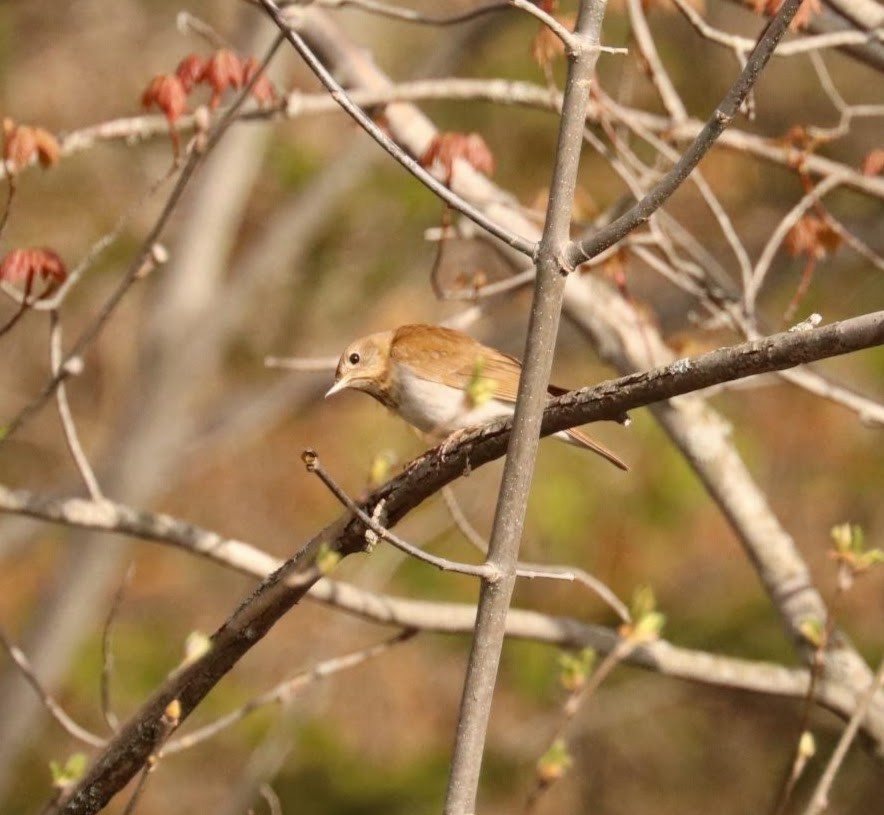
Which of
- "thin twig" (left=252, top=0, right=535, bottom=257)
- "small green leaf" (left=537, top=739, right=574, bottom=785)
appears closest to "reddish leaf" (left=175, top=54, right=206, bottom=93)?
"thin twig" (left=252, top=0, right=535, bottom=257)

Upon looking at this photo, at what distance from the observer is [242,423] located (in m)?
9.30

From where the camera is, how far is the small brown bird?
14.4ft

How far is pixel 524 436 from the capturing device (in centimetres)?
219

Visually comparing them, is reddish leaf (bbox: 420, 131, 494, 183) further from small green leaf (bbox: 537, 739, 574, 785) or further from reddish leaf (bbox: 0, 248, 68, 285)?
small green leaf (bbox: 537, 739, 574, 785)

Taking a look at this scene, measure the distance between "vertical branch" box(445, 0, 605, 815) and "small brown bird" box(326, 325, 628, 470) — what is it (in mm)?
2013

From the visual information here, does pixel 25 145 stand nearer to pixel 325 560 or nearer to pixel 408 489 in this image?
pixel 408 489

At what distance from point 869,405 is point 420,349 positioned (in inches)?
58.8

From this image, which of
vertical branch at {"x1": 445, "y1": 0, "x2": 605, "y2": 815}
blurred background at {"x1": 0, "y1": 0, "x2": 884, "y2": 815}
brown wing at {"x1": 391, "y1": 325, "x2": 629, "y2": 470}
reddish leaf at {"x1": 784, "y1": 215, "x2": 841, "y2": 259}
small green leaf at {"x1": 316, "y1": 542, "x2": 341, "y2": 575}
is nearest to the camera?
small green leaf at {"x1": 316, "y1": 542, "x2": 341, "y2": 575}

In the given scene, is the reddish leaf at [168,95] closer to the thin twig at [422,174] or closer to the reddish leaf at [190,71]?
the reddish leaf at [190,71]

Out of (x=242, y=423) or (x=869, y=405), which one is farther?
(x=242, y=423)

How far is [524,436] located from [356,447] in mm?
9044

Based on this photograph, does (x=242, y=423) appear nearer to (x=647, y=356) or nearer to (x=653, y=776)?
(x=653, y=776)

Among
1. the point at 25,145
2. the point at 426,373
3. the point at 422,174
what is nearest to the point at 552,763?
the point at 422,174

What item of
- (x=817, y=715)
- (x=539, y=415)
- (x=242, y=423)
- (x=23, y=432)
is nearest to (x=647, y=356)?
(x=539, y=415)
